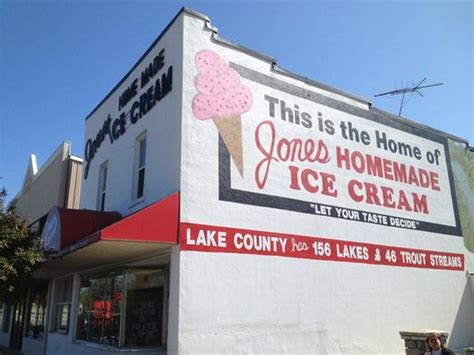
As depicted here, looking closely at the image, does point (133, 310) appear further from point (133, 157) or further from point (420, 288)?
point (420, 288)

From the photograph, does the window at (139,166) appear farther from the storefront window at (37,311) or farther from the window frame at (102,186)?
the storefront window at (37,311)

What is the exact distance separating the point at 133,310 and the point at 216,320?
2.58 meters

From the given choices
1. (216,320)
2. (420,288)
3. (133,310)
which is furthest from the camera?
(420,288)

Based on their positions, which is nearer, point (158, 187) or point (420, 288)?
point (158, 187)

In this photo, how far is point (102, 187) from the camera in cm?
1563

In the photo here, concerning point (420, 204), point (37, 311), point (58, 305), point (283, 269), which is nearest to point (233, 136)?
point (283, 269)

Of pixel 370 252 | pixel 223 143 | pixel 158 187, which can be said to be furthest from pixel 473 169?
pixel 158 187

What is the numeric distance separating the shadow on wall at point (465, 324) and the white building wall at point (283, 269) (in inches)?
2.2

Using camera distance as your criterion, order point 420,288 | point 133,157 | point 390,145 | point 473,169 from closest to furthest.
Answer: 1. point 133,157
2. point 420,288
3. point 390,145
4. point 473,169

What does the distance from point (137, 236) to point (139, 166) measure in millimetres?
3991

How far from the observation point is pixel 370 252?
44.2 feet

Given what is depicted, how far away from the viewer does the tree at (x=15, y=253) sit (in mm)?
10703

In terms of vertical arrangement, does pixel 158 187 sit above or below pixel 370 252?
above

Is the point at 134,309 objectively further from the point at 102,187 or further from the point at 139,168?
the point at 102,187
